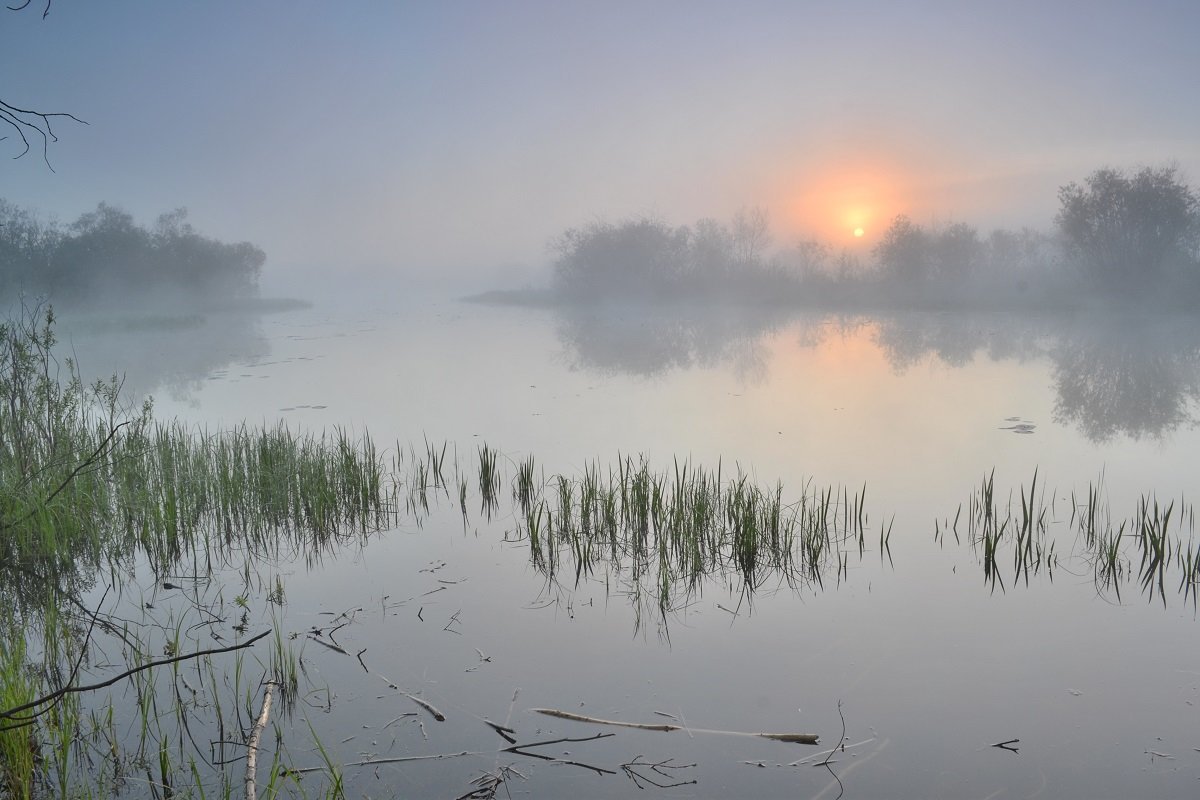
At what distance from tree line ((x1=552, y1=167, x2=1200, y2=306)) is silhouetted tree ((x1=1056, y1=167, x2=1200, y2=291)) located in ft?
0.12

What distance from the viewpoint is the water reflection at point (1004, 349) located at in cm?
1073

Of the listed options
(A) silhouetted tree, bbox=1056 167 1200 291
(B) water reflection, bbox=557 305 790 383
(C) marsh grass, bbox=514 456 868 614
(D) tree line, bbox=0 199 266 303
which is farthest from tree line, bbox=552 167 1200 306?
(C) marsh grass, bbox=514 456 868 614

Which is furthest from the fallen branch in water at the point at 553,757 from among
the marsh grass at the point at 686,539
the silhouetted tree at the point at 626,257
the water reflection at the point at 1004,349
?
the silhouetted tree at the point at 626,257

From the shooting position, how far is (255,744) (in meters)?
2.65

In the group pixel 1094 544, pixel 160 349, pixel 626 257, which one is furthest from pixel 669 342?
pixel 626 257

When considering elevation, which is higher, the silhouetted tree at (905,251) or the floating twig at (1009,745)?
the silhouetted tree at (905,251)

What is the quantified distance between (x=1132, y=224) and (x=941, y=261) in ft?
34.4

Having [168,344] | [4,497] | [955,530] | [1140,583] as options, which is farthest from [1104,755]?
[168,344]

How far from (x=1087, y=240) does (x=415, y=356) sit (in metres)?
25.2

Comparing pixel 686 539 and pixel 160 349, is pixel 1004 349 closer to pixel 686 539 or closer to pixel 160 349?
pixel 686 539

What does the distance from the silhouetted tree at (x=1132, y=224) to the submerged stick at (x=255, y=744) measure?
32872mm

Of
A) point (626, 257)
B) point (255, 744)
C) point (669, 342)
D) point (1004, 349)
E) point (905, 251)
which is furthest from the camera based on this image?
point (626, 257)

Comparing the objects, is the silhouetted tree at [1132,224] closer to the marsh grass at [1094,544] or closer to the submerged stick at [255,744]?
the marsh grass at [1094,544]

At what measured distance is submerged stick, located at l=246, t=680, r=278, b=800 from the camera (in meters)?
2.40
